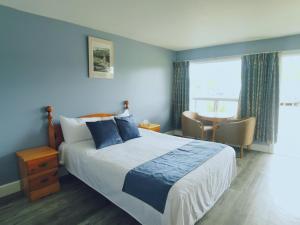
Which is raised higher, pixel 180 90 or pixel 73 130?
pixel 180 90

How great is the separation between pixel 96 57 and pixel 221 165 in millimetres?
2587

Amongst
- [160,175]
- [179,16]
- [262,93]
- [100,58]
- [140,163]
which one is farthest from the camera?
[262,93]

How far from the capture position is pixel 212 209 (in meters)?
2.21

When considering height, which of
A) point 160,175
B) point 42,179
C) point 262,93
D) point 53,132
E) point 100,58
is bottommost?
point 42,179

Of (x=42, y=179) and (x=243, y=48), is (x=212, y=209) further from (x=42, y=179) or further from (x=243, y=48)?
(x=243, y=48)

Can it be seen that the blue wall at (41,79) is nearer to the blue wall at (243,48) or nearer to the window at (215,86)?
the blue wall at (243,48)

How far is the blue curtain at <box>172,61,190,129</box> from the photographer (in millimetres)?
5055

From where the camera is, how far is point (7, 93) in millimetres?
2400

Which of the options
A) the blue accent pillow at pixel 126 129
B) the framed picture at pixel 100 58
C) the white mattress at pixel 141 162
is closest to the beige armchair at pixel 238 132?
the white mattress at pixel 141 162

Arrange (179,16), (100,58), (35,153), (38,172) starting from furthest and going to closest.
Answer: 1. (100,58)
2. (179,16)
3. (35,153)
4. (38,172)

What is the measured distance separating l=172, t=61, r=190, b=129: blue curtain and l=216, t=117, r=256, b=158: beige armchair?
4.42 feet

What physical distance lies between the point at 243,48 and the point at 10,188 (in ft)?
15.9

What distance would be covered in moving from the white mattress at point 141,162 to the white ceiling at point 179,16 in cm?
181

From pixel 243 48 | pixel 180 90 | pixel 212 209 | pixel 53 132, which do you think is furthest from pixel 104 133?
pixel 243 48
